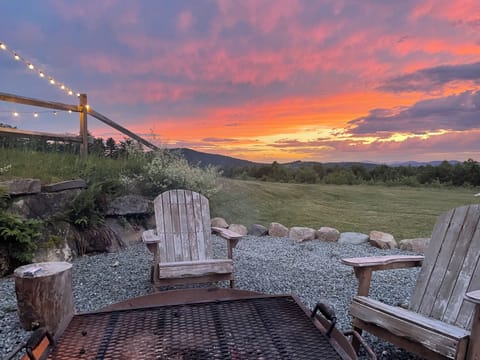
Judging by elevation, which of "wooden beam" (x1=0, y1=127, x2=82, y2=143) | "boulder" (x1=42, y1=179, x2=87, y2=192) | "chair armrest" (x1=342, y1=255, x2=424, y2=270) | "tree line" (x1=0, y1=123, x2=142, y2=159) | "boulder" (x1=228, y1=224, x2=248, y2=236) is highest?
"wooden beam" (x1=0, y1=127, x2=82, y2=143)

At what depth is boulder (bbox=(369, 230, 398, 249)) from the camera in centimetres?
446

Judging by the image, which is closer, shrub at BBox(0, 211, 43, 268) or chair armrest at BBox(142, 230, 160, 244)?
chair armrest at BBox(142, 230, 160, 244)

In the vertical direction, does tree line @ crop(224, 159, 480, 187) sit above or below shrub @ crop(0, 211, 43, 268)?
above

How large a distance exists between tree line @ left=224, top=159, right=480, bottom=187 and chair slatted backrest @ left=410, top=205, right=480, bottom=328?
14.7 feet

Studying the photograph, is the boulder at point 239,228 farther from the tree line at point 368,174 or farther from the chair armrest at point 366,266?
the chair armrest at point 366,266

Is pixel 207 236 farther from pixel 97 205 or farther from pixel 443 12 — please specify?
pixel 443 12

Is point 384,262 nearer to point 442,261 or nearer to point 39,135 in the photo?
point 442,261

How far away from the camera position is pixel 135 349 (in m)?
1.13

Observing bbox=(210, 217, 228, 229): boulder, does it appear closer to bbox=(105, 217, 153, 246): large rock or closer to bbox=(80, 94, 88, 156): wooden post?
bbox=(105, 217, 153, 246): large rock

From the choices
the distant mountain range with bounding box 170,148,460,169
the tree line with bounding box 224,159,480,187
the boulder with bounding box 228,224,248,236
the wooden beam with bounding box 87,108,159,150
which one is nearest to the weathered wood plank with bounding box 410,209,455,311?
the boulder with bounding box 228,224,248,236

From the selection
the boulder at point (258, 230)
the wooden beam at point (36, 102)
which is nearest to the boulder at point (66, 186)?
the wooden beam at point (36, 102)

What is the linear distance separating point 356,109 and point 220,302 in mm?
5068

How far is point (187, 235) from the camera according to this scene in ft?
9.64

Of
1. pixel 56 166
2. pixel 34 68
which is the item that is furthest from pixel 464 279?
pixel 34 68
